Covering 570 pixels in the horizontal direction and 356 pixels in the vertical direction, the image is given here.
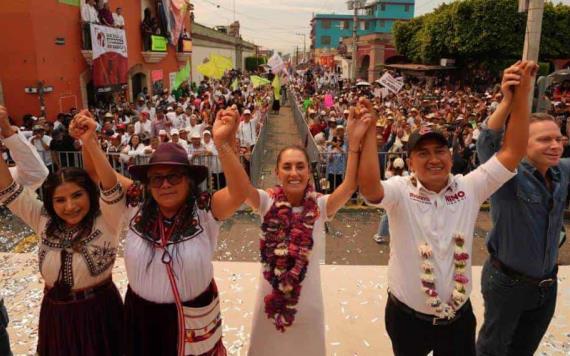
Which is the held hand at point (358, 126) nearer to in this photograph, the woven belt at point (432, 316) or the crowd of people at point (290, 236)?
the crowd of people at point (290, 236)

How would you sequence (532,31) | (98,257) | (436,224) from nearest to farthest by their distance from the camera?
(436,224) < (98,257) < (532,31)

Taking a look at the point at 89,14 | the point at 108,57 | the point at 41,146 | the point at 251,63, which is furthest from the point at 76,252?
the point at 251,63

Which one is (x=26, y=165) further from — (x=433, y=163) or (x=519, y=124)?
(x=519, y=124)

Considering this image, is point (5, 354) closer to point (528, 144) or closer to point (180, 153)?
point (180, 153)

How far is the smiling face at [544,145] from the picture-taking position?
7.69 ft

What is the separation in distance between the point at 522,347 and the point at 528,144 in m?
1.24

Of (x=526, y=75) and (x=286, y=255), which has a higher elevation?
(x=526, y=75)

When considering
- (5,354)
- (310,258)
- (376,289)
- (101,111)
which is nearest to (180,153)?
(310,258)

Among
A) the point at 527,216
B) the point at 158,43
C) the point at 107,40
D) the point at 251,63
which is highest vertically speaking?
the point at 251,63

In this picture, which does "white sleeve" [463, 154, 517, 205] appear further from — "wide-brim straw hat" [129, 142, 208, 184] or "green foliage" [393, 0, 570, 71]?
"green foliage" [393, 0, 570, 71]

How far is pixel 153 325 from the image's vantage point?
7.13 ft

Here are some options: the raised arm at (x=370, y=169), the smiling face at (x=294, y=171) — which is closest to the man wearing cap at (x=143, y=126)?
the smiling face at (x=294, y=171)

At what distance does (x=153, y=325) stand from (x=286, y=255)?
782mm

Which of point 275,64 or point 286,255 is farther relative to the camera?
point 275,64
